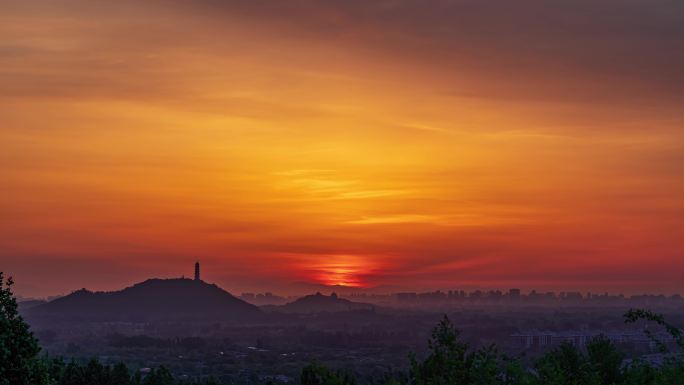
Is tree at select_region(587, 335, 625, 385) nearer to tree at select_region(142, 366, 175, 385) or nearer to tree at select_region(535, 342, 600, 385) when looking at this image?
tree at select_region(535, 342, 600, 385)

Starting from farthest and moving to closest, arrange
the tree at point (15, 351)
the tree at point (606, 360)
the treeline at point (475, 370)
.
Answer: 1. the tree at point (606, 360)
2. the treeline at point (475, 370)
3. the tree at point (15, 351)

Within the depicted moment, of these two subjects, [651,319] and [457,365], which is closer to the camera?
[651,319]

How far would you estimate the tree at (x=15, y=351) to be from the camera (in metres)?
34.9

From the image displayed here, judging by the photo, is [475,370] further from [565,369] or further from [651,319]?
[565,369]

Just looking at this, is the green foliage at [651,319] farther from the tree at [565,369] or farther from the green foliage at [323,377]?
the green foliage at [323,377]

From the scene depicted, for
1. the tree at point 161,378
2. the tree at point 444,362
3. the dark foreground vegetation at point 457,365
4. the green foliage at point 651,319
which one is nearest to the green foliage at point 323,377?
the dark foreground vegetation at point 457,365

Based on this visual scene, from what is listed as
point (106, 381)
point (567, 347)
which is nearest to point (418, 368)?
point (567, 347)

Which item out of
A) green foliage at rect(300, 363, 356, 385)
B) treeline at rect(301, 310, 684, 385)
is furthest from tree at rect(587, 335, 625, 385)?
green foliage at rect(300, 363, 356, 385)

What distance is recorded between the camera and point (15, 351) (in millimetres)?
35625

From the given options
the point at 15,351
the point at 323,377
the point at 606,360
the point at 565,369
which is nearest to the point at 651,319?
the point at 323,377

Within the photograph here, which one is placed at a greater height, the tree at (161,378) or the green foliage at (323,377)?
the green foliage at (323,377)

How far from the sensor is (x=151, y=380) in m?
66.9

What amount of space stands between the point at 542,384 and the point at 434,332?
577 cm

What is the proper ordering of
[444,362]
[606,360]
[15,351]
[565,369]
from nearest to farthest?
[15,351], [444,362], [565,369], [606,360]
